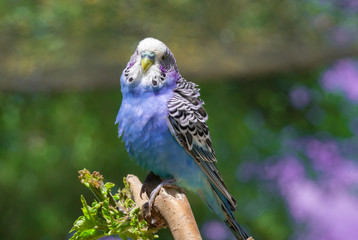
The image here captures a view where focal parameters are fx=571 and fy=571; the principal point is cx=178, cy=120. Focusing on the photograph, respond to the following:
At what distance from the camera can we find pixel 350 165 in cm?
418

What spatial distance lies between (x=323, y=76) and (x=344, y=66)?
34 cm

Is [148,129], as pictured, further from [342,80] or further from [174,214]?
[342,80]

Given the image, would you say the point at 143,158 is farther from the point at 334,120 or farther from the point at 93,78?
the point at 334,120

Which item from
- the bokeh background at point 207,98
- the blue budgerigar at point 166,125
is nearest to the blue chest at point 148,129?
the blue budgerigar at point 166,125

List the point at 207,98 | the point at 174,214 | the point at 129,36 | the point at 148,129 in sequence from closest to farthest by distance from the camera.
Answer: the point at 174,214 < the point at 148,129 < the point at 129,36 < the point at 207,98

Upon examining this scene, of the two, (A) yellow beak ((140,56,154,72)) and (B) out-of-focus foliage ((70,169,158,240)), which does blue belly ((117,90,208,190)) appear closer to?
(A) yellow beak ((140,56,154,72))

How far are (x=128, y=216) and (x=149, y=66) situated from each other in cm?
48

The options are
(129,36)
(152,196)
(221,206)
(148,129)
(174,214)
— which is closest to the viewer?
(174,214)

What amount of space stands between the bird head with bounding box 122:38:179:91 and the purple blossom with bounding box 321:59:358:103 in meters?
2.62

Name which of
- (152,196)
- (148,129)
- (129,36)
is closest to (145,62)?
(148,129)

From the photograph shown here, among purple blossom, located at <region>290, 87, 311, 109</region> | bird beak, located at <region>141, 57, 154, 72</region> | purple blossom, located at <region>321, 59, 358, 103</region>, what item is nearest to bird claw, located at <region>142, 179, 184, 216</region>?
bird beak, located at <region>141, 57, 154, 72</region>

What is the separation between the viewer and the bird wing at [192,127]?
6.24ft

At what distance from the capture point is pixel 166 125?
1915 millimetres

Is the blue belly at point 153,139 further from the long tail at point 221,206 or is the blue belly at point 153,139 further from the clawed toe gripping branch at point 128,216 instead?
the clawed toe gripping branch at point 128,216
